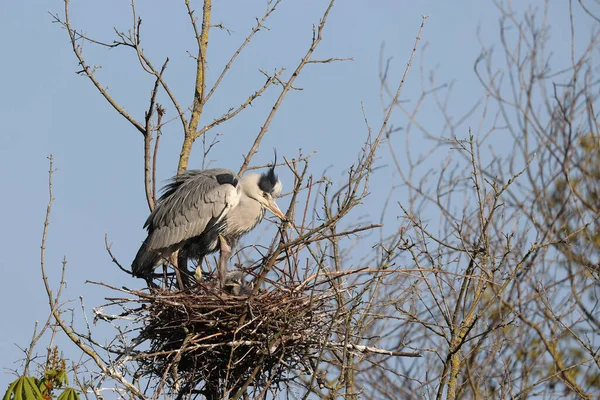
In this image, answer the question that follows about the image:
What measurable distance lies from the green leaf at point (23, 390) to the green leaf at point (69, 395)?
0.15 m

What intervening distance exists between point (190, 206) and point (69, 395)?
2685 millimetres

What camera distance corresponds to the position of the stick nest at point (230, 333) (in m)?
5.45

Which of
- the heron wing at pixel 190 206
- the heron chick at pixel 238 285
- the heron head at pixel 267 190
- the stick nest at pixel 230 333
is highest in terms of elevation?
the heron head at pixel 267 190

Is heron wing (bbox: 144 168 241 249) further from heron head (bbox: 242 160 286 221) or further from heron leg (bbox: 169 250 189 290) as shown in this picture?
heron head (bbox: 242 160 286 221)

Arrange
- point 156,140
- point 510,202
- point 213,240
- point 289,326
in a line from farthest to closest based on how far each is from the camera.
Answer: point 510,202 → point 213,240 → point 156,140 → point 289,326

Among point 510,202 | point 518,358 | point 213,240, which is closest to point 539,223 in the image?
point 510,202

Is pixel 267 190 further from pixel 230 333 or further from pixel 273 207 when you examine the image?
pixel 230 333

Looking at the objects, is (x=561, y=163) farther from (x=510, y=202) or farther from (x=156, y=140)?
(x=156, y=140)

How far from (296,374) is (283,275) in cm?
66

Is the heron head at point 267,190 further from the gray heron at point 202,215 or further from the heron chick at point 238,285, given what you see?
the heron chick at point 238,285

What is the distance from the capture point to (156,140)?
6277 millimetres

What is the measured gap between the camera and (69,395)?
4855 mm

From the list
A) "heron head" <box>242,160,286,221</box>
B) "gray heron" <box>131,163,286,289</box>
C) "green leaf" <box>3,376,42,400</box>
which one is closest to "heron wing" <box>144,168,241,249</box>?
"gray heron" <box>131,163,286,289</box>

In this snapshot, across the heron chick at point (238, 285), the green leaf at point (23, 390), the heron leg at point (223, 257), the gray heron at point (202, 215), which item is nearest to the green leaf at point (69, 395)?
the green leaf at point (23, 390)
